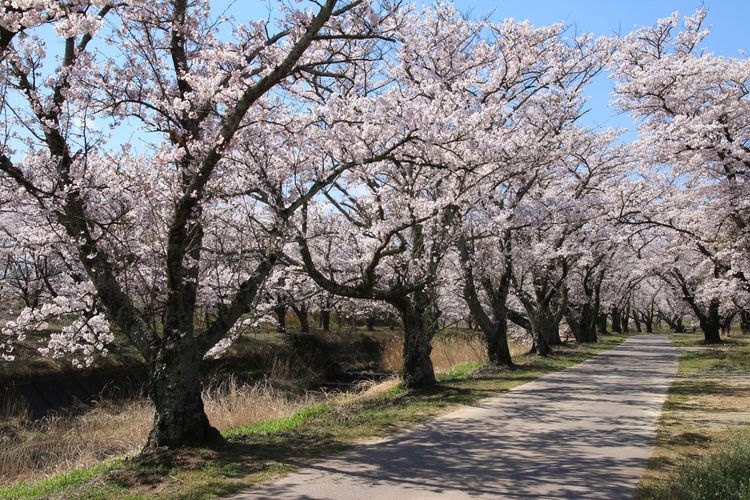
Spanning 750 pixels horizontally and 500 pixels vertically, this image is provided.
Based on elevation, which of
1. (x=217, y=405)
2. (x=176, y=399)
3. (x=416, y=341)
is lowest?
(x=217, y=405)

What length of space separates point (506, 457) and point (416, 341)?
681 cm

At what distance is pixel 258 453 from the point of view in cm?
794

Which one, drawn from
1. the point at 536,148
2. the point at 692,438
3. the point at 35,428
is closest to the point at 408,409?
the point at 692,438

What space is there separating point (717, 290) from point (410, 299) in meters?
19.3

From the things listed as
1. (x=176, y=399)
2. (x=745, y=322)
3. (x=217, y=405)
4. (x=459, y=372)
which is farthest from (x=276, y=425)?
(x=745, y=322)

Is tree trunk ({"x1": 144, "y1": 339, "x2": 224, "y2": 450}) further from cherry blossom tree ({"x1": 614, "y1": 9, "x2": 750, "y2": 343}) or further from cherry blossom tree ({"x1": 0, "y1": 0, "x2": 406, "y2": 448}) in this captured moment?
cherry blossom tree ({"x1": 614, "y1": 9, "x2": 750, "y2": 343})

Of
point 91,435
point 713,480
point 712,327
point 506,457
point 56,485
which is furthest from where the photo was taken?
point 712,327

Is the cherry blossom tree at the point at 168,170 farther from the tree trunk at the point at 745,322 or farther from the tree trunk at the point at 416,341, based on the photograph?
the tree trunk at the point at 745,322

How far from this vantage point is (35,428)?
50.3 ft

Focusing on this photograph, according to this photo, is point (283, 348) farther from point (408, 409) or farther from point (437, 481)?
point (437, 481)

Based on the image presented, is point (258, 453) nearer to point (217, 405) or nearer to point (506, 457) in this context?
point (506, 457)

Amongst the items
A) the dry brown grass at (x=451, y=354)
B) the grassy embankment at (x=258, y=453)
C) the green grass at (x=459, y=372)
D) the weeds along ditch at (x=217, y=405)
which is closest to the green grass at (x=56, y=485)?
the grassy embankment at (x=258, y=453)

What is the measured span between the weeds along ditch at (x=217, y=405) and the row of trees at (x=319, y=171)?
1.82 m

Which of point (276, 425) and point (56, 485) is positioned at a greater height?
point (276, 425)
